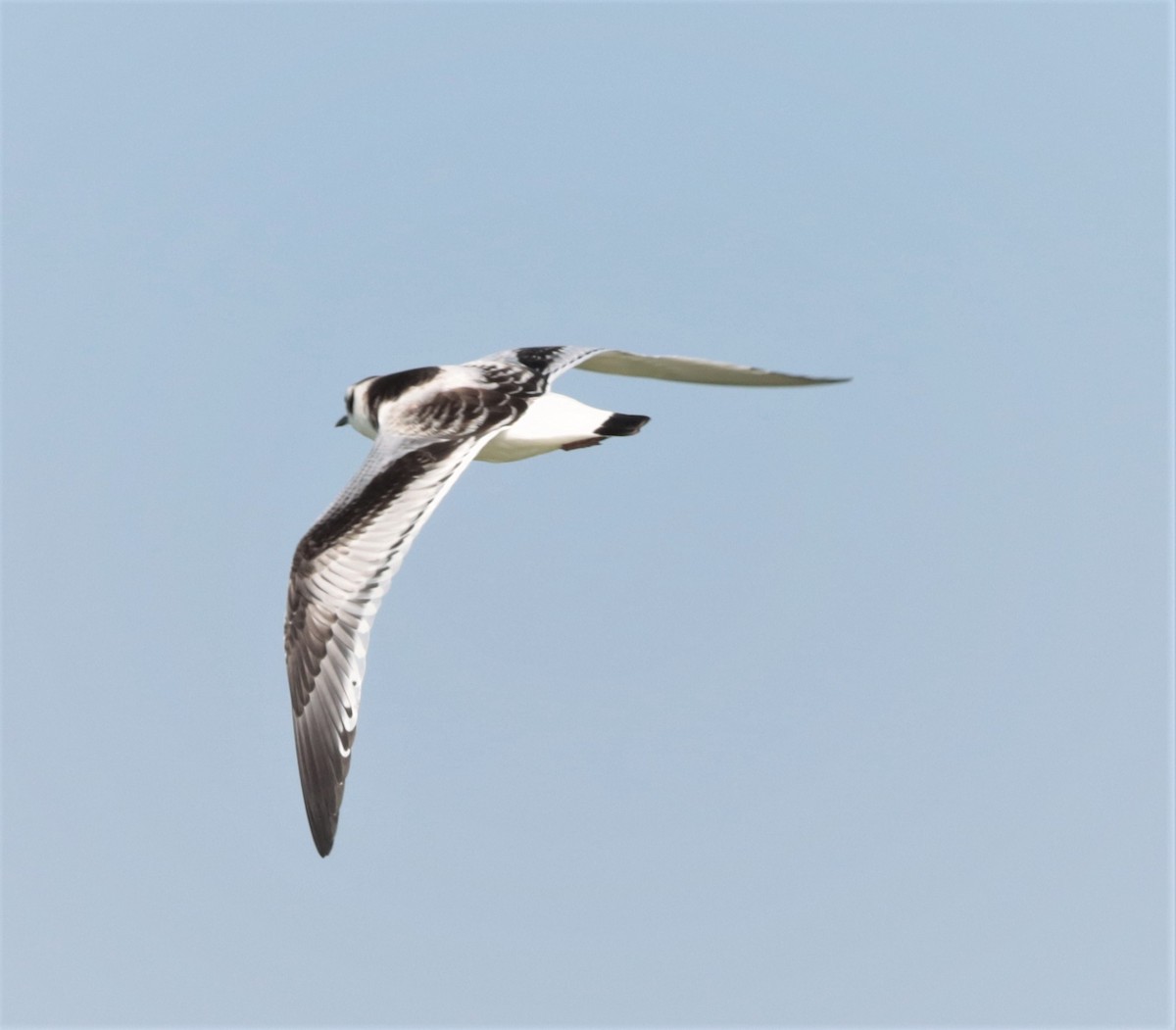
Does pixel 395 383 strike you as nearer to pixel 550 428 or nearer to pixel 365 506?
pixel 550 428

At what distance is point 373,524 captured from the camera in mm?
13500

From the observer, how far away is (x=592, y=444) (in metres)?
15.5

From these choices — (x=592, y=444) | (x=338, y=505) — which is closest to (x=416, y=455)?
(x=338, y=505)

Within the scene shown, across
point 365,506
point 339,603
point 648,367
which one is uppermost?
point 648,367

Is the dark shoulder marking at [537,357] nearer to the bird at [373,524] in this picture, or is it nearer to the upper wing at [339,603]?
the bird at [373,524]

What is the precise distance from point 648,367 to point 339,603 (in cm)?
426

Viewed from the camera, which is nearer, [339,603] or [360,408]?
[339,603]

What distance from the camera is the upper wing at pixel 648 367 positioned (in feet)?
51.8

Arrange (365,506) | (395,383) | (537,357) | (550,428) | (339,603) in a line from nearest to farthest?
(339,603)
(365,506)
(550,428)
(395,383)
(537,357)

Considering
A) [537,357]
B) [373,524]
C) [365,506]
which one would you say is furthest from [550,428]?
[373,524]

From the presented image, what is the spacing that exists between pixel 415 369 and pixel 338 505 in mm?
2595

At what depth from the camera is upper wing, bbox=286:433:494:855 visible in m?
13.3

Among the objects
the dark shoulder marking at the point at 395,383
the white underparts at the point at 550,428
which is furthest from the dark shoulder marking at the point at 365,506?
the dark shoulder marking at the point at 395,383

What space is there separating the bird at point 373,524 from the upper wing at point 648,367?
1.50 feet
